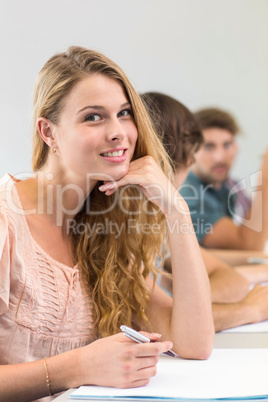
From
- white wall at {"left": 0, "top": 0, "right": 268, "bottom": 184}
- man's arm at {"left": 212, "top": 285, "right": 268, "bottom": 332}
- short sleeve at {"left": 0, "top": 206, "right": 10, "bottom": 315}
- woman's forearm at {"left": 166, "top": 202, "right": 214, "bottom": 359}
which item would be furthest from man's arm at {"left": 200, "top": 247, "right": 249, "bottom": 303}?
white wall at {"left": 0, "top": 0, "right": 268, "bottom": 184}

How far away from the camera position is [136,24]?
2742mm

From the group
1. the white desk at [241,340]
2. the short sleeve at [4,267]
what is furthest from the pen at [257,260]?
the short sleeve at [4,267]

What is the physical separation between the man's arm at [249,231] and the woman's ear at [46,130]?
1811 mm

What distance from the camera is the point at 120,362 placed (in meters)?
0.87

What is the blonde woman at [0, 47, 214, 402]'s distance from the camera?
110cm

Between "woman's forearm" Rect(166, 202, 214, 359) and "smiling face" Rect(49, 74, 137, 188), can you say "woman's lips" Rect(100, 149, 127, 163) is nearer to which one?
"smiling face" Rect(49, 74, 137, 188)

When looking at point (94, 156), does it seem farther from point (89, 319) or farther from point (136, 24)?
point (136, 24)

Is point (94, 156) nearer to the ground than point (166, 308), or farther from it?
farther from it

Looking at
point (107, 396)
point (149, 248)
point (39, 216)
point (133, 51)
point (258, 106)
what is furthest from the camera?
point (258, 106)

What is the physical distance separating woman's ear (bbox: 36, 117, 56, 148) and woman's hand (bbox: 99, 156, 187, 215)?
0.50 feet

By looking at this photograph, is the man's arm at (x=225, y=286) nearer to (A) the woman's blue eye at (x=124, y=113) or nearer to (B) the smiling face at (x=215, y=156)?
(A) the woman's blue eye at (x=124, y=113)

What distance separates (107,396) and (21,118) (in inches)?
66.6

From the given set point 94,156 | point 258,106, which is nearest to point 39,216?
point 94,156

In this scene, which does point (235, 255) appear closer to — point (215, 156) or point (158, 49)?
point (215, 156)
